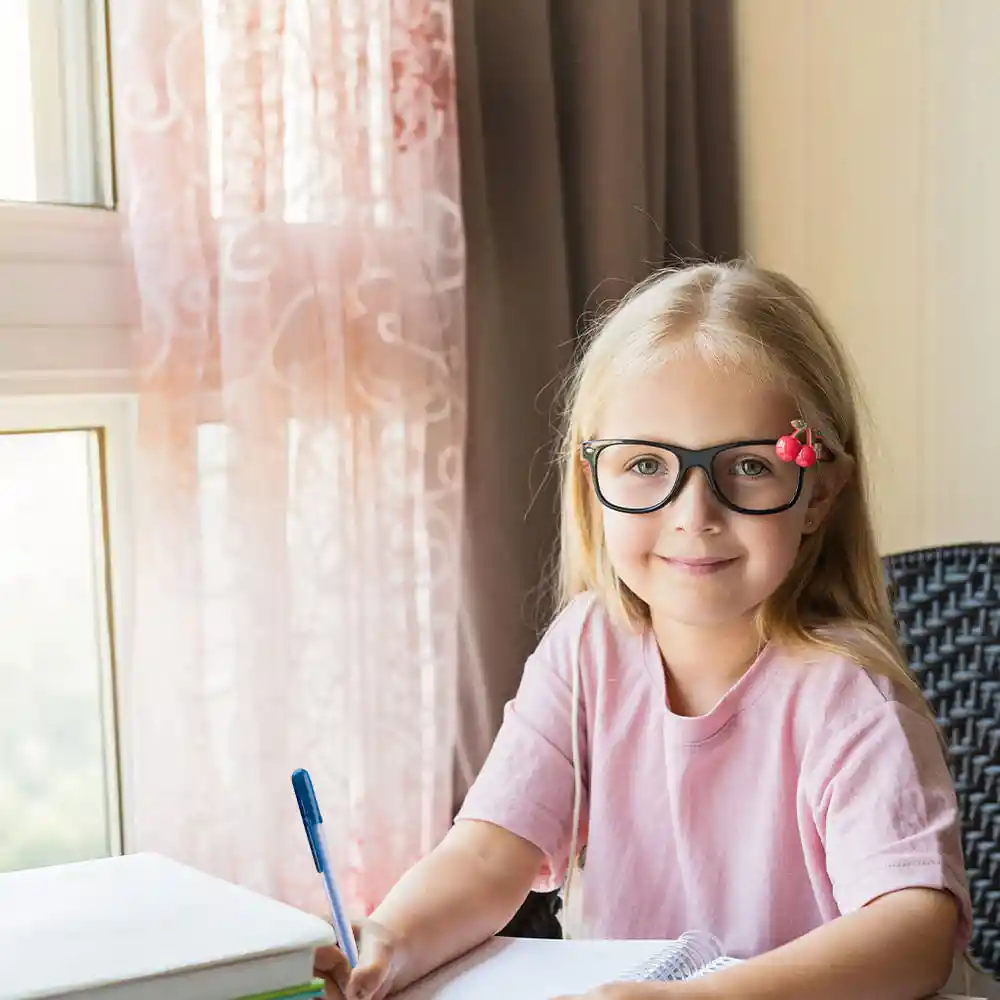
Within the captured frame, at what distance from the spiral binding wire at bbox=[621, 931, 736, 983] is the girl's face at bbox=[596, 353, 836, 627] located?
0.25 m

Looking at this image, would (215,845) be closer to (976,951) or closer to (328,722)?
(328,722)

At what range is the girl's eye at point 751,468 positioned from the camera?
3.45ft

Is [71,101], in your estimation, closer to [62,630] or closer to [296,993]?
[62,630]

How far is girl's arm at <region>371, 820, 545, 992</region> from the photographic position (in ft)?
3.27

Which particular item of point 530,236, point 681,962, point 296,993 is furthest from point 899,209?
point 296,993

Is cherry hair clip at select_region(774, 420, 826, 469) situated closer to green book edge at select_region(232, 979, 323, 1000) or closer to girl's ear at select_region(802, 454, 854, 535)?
girl's ear at select_region(802, 454, 854, 535)

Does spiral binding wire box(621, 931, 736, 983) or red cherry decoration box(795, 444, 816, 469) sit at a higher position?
red cherry decoration box(795, 444, 816, 469)

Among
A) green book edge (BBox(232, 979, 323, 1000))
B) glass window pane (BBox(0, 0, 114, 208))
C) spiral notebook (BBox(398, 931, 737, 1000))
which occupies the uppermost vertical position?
glass window pane (BBox(0, 0, 114, 208))

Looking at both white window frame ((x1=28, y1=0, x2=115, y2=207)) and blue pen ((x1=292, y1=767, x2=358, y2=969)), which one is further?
white window frame ((x1=28, y1=0, x2=115, y2=207))

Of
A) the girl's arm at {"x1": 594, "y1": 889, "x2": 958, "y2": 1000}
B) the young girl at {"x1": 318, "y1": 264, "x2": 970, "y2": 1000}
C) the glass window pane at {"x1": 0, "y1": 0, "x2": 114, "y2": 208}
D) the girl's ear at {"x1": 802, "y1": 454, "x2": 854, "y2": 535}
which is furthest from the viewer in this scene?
the glass window pane at {"x1": 0, "y1": 0, "x2": 114, "y2": 208}

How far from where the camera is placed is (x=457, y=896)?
1068mm

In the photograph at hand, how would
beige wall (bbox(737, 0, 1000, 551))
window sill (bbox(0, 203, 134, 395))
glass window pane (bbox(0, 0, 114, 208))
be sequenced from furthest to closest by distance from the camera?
1. beige wall (bbox(737, 0, 1000, 551))
2. glass window pane (bbox(0, 0, 114, 208))
3. window sill (bbox(0, 203, 134, 395))

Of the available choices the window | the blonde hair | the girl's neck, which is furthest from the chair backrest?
the window

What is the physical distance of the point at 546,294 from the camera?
5.16 feet
